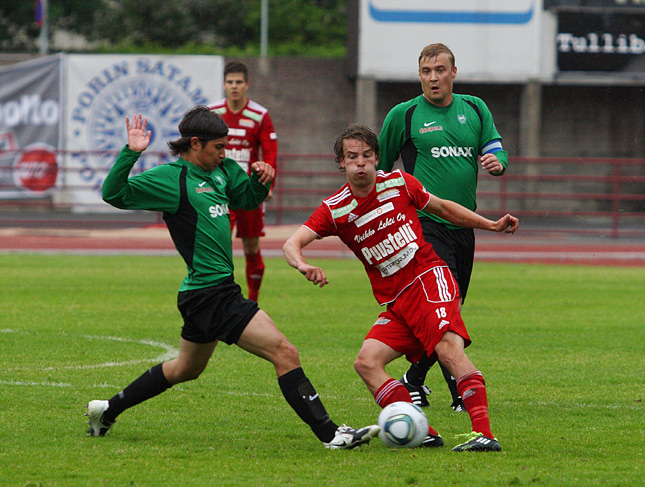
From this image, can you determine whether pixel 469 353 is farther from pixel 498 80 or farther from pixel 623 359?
pixel 498 80

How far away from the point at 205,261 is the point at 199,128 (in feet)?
2.42

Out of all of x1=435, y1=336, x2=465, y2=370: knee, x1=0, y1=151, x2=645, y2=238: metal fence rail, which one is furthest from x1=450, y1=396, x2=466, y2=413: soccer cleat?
x1=0, y1=151, x2=645, y2=238: metal fence rail

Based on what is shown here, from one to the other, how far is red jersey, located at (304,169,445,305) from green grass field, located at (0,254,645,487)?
0.96 meters

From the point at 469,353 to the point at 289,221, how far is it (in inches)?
617

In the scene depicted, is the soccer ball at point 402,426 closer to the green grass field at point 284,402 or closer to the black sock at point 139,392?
the green grass field at point 284,402

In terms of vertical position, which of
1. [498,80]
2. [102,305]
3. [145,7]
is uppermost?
[145,7]

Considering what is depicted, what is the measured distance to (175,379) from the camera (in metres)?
5.55

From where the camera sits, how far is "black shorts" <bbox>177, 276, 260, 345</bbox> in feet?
17.1

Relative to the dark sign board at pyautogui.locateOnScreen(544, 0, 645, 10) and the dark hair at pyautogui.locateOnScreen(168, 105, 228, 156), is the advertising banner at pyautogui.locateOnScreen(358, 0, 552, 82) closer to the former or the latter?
the dark sign board at pyautogui.locateOnScreen(544, 0, 645, 10)

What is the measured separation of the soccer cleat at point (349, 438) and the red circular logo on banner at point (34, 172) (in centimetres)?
1963

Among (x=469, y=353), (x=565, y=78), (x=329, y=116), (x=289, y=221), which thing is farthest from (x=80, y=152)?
(x=469, y=353)

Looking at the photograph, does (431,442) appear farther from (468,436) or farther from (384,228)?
(384,228)

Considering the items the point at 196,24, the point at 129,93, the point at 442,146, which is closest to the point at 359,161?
the point at 442,146

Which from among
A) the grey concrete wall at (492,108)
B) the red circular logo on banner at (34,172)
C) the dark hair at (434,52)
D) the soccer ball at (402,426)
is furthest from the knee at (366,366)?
the grey concrete wall at (492,108)
